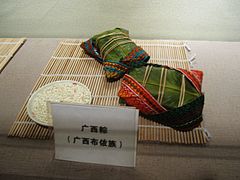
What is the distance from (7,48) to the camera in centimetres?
115

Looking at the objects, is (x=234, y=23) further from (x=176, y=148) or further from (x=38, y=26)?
(x=38, y=26)

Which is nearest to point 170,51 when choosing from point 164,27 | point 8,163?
point 164,27

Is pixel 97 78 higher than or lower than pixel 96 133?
lower

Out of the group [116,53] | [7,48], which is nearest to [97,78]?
[116,53]

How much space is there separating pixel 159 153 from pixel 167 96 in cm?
16

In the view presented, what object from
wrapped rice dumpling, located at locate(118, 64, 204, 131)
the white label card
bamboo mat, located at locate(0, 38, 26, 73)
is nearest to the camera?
the white label card

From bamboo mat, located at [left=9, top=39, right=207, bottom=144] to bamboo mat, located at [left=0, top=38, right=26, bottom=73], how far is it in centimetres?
18

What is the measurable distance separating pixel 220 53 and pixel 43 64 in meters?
0.73

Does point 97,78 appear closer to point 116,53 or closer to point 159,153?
point 116,53

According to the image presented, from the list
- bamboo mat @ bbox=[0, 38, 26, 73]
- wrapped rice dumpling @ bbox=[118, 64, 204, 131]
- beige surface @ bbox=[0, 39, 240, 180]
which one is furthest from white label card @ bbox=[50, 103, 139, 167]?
bamboo mat @ bbox=[0, 38, 26, 73]

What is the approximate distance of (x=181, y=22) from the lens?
1187 millimetres

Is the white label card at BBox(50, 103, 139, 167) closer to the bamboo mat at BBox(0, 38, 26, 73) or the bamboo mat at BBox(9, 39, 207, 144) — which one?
the bamboo mat at BBox(9, 39, 207, 144)

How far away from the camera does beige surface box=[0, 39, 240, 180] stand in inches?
25.4

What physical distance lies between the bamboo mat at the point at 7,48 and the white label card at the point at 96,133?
1.86 ft
